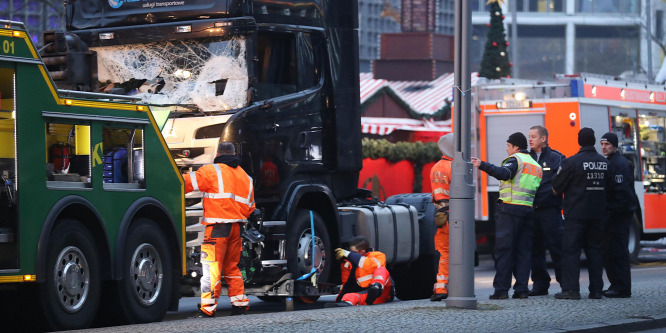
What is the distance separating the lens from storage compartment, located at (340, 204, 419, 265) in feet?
49.1

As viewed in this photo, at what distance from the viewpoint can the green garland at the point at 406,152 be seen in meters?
30.7

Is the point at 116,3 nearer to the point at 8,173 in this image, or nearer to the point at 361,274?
the point at 361,274

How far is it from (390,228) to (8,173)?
6.12 metres

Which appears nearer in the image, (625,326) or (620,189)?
(625,326)

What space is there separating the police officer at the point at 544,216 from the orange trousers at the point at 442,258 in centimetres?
99

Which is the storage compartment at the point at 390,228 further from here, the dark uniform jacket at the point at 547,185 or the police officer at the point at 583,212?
the police officer at the point at 583,212

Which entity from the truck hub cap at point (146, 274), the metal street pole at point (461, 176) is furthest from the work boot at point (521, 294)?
the truck hub cap at point (146, 274)

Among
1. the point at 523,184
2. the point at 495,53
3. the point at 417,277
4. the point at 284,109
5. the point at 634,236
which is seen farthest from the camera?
the point at 495,53

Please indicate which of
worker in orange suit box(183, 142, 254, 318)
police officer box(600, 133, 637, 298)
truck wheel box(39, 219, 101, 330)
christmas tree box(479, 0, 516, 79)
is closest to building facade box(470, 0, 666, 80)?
christmas tree box(479, 0, 516, 79)

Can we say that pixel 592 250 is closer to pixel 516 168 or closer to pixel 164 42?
pixel 516 168

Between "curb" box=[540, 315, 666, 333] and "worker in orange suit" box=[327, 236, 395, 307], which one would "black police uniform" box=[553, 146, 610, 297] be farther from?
"worker in orange suit" box=[327, 236, 395, 307]

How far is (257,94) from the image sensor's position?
13289 millimetres

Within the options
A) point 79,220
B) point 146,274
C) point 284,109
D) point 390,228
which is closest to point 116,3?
point 284,109

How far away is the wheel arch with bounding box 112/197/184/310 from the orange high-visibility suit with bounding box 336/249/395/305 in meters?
2.56
